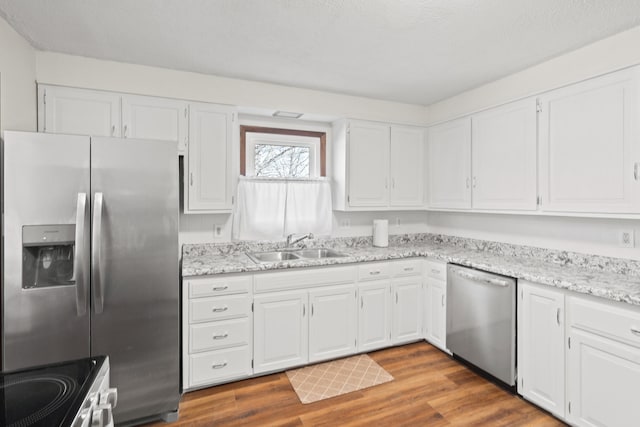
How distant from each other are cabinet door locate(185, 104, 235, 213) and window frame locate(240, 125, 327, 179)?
1.34ft

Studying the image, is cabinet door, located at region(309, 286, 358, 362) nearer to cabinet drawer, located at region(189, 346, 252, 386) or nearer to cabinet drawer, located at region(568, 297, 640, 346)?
cabinet drawer, located at region(189, 346, 252, 386)

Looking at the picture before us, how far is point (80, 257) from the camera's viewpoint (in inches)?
72.6

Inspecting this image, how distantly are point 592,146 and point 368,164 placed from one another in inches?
70.1

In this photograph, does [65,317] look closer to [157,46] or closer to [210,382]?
[210,382]

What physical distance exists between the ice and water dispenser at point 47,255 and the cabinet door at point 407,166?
2.76m

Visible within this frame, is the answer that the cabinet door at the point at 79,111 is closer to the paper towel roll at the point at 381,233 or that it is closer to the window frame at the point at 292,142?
the window frame at the point at 292,142

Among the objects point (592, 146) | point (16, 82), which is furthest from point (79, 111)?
point (592, 146)

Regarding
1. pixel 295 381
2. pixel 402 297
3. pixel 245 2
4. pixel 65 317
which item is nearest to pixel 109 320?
pixel 65 317

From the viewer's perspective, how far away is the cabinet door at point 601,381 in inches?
67.8

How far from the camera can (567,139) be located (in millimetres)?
2348

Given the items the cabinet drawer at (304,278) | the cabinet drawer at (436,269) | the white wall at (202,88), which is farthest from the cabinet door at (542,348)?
the white wall at (202,88)

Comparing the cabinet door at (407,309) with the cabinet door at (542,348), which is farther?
the cabinet door at (407,309)

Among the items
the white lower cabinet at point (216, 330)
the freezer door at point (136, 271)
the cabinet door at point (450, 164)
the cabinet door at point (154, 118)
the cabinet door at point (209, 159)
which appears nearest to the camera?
the freezer door at point (136, 271)

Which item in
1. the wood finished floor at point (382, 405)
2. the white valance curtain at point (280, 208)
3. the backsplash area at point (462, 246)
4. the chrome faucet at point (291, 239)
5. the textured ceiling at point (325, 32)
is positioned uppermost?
the textured ceiling at point (325, 32)
